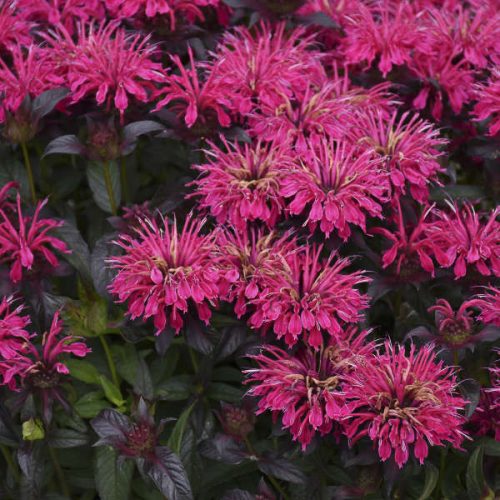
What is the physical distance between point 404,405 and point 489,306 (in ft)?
0.78

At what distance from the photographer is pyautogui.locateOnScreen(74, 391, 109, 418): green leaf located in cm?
147

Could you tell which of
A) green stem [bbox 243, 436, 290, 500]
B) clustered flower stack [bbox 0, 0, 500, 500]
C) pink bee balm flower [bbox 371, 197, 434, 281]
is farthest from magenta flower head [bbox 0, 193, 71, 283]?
pink bee balm flower [bbox 371, 197, 434, 281]

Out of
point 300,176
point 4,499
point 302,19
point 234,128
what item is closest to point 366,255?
point 300,176

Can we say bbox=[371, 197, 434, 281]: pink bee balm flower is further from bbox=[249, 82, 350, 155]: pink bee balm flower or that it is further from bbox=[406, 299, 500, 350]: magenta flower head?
bbox=[249, 82, 350, 155]: pink bee balm flower

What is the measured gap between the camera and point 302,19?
5.68ft

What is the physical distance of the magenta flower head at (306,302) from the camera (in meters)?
1.25

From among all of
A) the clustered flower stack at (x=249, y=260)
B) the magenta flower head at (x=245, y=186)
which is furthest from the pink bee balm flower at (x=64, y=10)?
the magenta flower head at (x=245, y=186)

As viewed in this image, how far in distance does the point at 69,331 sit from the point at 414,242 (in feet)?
2.01

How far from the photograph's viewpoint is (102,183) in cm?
152

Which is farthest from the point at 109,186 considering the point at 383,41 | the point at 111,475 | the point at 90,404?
the point at 383,41

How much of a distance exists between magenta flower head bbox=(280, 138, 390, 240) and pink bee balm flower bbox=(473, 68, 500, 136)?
25 centimetres

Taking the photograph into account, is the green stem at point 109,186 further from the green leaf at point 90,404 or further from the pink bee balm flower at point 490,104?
the pink bee balm flower at point 490,104

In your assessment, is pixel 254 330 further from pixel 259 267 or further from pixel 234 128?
pixel 234 128

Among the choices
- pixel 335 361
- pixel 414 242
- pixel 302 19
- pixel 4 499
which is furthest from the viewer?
pixel 302 19
